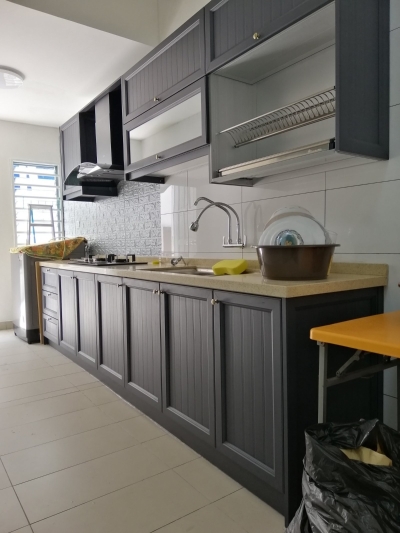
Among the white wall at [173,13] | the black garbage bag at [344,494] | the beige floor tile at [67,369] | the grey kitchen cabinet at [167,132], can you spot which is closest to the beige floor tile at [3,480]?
the black garbage bag at [344,494]

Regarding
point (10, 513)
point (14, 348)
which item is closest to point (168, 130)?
point (10, 513)

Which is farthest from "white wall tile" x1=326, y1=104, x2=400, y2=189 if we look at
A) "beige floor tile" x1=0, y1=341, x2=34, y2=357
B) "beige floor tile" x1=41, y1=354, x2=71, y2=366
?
"beige floor tile" x1=0, y1=341, x2=34, y2=357

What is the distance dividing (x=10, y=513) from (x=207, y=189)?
6.50 feet

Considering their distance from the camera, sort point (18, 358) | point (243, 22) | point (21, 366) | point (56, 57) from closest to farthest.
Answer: point (243, 22), point (56, 57), point (21, 366), point (18, 358)

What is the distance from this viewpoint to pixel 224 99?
2.10m

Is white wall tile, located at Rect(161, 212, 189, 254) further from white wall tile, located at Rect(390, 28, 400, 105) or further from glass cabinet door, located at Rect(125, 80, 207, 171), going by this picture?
white wall tile, located at Rect(390, 28, 400, 105)

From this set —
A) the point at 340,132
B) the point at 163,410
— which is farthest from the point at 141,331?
the point at 340,132

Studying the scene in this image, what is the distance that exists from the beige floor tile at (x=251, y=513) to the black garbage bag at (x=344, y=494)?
0.36 metres

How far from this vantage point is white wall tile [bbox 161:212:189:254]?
2.86 metres

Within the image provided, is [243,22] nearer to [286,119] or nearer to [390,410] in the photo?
[286,119]

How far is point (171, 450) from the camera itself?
1862 mm

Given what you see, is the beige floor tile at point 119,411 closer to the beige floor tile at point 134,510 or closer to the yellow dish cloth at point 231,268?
the beige floor tile at point 134,510

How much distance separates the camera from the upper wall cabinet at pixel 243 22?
1568mm

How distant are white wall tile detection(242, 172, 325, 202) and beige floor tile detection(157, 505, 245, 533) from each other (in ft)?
4.71
